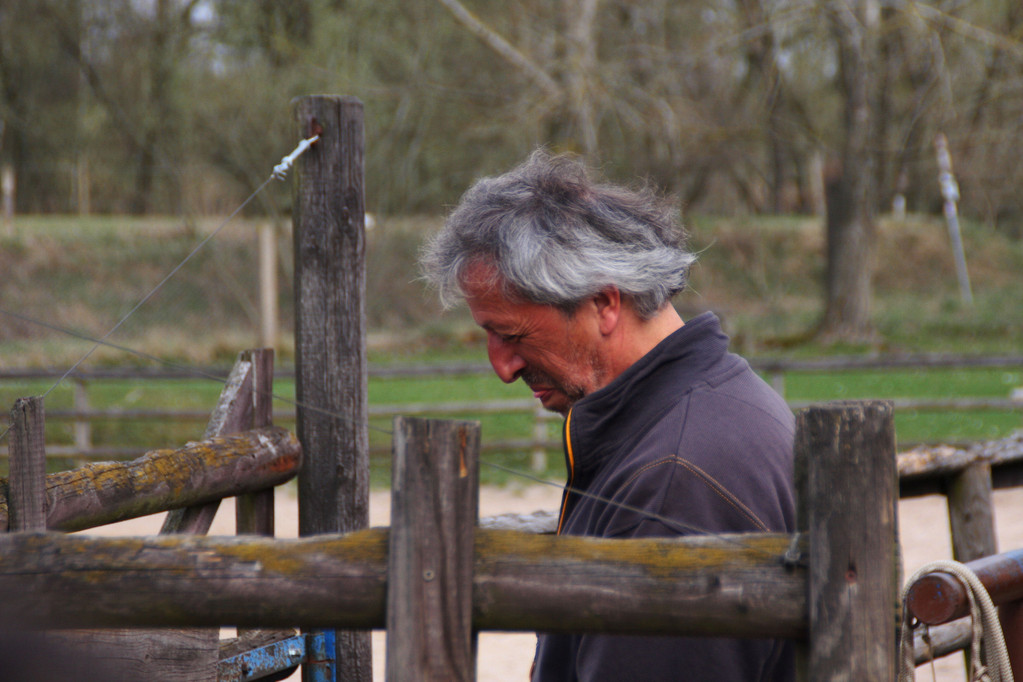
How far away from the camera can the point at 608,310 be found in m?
1.59

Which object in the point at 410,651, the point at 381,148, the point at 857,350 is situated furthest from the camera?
the point at 381,148

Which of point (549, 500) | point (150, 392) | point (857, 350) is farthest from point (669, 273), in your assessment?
point (857, 350)

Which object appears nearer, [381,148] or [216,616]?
[216,616]

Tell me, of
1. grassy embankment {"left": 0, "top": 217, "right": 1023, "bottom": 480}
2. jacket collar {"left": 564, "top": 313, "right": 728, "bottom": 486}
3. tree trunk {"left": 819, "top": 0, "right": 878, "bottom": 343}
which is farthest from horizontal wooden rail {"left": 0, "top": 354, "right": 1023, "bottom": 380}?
jacket collar {"left": 564, "top": 313, "right": 728, "bottom": 486}

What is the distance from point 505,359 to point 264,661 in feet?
3.45

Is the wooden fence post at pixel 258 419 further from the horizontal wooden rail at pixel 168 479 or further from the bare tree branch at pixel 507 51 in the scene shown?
the bare tree branch at pixel 507 51

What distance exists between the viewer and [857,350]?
1298 cm

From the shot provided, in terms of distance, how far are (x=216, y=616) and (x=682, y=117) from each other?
1135cm

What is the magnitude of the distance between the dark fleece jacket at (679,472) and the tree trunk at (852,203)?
37.2ft

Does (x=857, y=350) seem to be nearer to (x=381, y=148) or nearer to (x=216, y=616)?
(x=381, y=148)

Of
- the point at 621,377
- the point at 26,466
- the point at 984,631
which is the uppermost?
the point at 621,377

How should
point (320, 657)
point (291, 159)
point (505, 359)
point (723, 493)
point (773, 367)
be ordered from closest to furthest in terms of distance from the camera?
point (723, 493)
point (505, 359)
point (291, 159)
point (320, 657)
point (773, 367)

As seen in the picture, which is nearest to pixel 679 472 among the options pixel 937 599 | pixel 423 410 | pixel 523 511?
pixel 937 599

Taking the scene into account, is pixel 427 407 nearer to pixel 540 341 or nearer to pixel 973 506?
pixel 973 506
